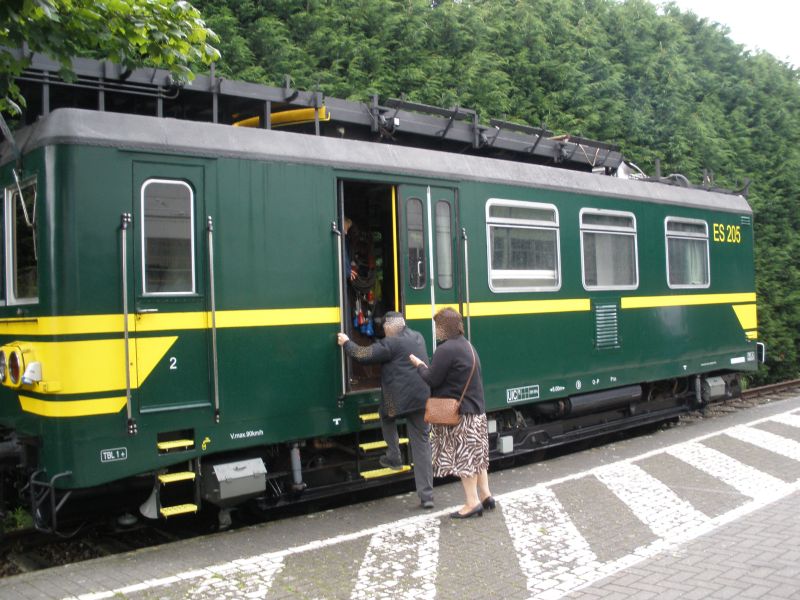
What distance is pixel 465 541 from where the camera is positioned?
6238 millimetres

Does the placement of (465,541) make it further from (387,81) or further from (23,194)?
(387,81)

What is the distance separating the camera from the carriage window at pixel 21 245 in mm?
6129

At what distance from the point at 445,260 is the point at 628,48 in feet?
43.9

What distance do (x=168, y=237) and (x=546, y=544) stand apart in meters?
3.65

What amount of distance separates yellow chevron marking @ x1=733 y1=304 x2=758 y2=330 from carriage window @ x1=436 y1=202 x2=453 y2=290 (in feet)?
22.0

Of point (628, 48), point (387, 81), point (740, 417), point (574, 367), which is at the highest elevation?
point (628, 48)

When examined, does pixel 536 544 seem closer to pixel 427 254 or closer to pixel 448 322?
pixel 448 322

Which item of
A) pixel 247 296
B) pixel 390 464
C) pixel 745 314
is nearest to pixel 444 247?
pixel 390 464

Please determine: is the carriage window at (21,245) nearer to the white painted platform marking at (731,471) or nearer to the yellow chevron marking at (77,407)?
the yellow chevron marking at (77,407)

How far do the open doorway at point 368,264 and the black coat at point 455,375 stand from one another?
1462 mm

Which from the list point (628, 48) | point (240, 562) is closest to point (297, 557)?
point (240, 562)

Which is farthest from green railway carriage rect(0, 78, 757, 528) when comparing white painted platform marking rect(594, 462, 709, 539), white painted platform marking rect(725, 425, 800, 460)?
white painted platform marking rect(725, 425, 800, 460)

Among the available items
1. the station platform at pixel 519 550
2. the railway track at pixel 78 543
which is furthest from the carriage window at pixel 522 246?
the railway track at pixel 78 543

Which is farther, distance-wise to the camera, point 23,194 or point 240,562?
point 23,194
